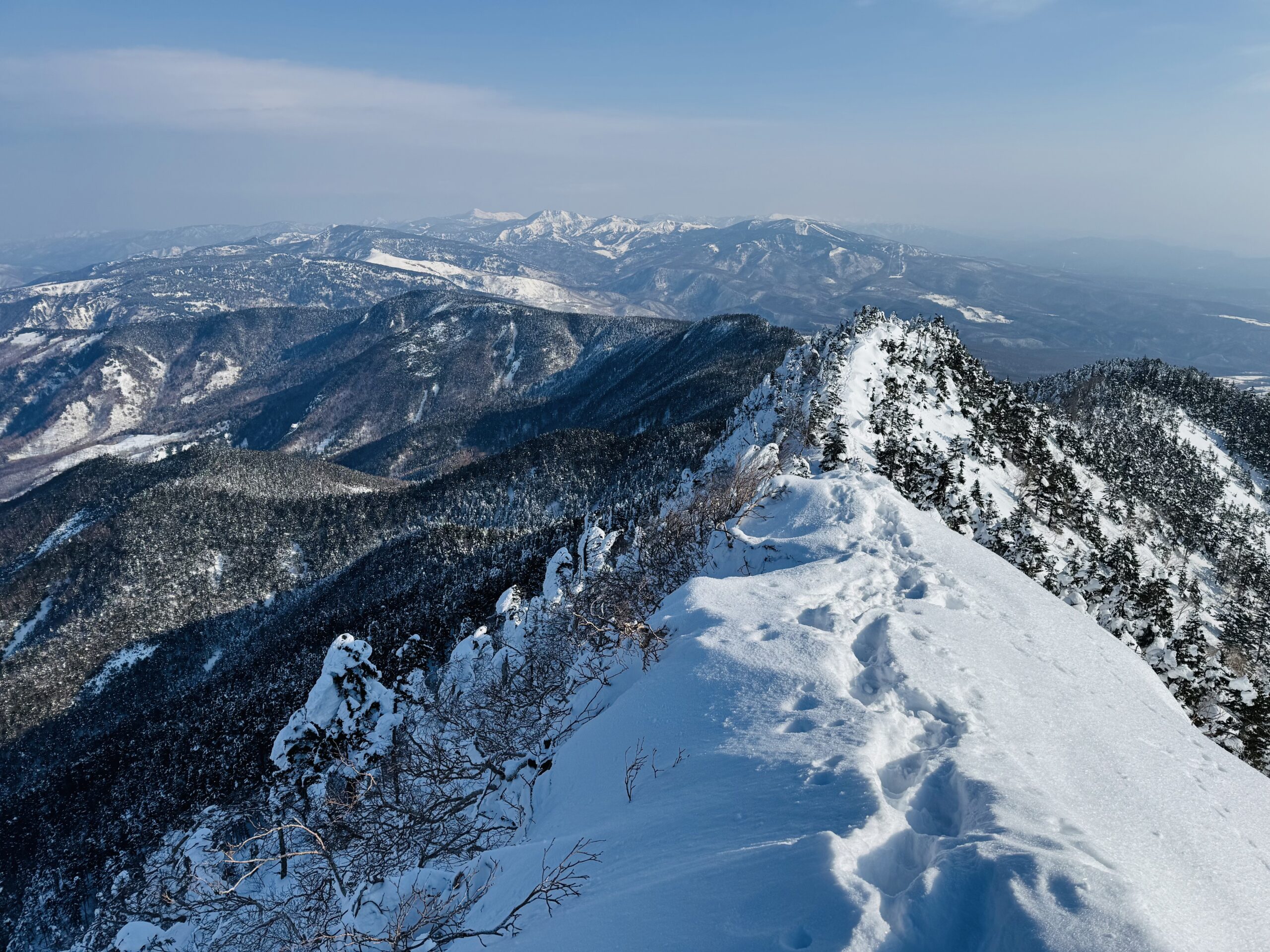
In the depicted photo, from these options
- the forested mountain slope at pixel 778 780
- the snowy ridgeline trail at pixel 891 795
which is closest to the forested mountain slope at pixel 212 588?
the forested mountain slope at pixel 778 780

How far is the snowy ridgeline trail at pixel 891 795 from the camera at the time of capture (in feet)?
17.1

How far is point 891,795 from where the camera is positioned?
289 inches

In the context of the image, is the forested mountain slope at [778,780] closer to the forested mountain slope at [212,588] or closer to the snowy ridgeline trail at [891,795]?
the snowy ridgeline trail at [891,795]

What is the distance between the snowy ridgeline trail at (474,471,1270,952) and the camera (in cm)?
521

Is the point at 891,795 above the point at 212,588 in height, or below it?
above

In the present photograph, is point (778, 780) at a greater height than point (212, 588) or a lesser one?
greater

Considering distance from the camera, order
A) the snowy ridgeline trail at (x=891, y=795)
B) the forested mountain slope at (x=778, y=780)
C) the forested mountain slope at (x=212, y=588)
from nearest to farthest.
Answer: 1. the snowy ridgeline trail at (x=891, y=795)
2. the forested mountain slope at (x=778, y=780)
3. the forested mountain slope at (x=212, y=588)

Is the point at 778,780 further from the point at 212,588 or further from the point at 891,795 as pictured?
the point at 212,588

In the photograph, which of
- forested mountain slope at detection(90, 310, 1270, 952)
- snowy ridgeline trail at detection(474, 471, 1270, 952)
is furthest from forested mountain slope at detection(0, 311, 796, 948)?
snowy ridgeline trail at detection(474, 471, 1270, 952)

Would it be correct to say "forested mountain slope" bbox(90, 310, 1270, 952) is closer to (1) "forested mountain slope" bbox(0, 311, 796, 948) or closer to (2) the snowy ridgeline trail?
(2) the snowy ridgeline trail

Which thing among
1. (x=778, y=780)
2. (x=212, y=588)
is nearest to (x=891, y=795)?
(x=778, y=780)

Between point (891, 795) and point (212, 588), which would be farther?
point (212, 588)

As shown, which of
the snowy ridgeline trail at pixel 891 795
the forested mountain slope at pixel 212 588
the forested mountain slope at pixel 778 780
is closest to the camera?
the snowy ridgeline trail at pixel 891 795

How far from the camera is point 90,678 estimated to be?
4466 inches
